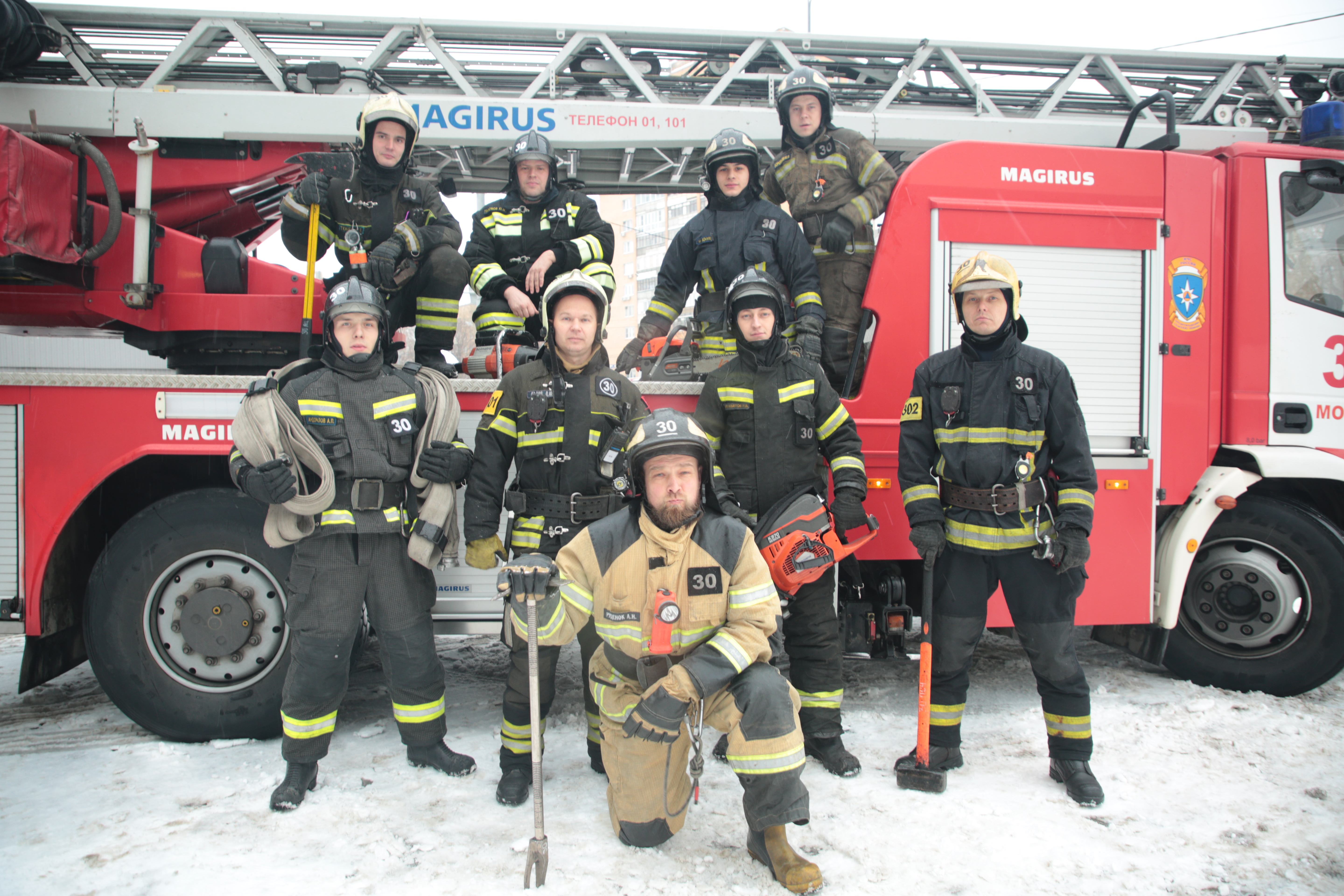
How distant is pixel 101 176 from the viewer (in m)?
3.66

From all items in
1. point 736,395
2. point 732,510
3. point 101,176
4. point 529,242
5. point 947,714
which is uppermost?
point 101,176

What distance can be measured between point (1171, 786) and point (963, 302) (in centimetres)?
207

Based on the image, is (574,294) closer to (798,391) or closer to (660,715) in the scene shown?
(798,391)

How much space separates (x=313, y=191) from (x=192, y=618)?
6.28 ft

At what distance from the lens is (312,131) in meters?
4.02

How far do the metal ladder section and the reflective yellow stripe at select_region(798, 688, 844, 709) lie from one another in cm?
296

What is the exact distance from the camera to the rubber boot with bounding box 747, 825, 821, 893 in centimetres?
237

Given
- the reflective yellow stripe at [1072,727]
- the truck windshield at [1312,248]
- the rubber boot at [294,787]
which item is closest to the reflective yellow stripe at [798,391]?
the reflective yellow stripe at [1072,727]

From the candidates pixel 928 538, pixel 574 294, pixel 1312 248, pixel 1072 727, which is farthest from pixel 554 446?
pixel 1312 248

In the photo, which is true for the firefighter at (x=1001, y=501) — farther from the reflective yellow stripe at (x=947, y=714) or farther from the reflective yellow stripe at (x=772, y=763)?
the reflective yellow stripe at (x=772, y=763)

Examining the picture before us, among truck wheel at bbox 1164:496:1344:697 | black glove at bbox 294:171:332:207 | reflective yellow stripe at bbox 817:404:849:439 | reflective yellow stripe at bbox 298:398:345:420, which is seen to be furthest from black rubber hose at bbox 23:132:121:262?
truck wheel at bbox 1164:496:1344:697

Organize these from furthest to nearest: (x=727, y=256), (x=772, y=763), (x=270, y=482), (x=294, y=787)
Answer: (x=727, y=256)
(x=294, y=787)
(x=270, y=482)
(x=772, y=763)

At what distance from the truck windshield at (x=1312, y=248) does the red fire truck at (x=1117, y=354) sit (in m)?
0.01

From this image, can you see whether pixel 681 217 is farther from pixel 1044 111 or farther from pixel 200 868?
pixel 200 868
